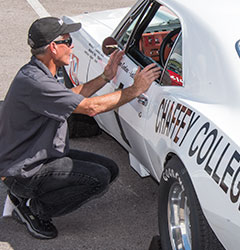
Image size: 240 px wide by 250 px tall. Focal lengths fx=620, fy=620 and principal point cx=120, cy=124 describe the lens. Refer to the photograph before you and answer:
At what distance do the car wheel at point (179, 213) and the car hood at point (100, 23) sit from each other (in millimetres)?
1873

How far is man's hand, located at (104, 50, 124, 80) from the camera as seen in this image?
4824 mm

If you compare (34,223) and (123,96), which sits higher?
(123,96)

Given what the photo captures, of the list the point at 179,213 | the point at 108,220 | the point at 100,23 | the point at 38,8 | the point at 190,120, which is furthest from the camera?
the point at 38,8

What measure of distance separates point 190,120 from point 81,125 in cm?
258

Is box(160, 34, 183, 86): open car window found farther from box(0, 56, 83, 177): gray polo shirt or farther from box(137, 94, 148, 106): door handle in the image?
box(0, 56, 83, 177): gray polo shirt

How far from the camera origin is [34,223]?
183 inches

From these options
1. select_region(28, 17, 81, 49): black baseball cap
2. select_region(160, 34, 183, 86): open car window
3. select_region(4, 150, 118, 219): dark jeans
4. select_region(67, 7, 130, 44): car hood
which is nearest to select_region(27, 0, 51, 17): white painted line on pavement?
select_region(67, 7, 130, 44): car hood

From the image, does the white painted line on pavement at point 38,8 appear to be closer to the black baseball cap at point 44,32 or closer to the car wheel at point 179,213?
the black baseball cap at point 44,32

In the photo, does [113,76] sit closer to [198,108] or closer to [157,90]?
[157,90]

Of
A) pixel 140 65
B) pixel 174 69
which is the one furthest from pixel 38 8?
pixel 174 69

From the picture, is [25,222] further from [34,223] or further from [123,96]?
[123,96]

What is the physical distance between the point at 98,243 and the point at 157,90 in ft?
4.00

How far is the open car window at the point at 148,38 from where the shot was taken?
477 cm

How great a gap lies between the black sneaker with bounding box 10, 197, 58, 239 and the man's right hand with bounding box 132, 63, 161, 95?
4.07 feet
